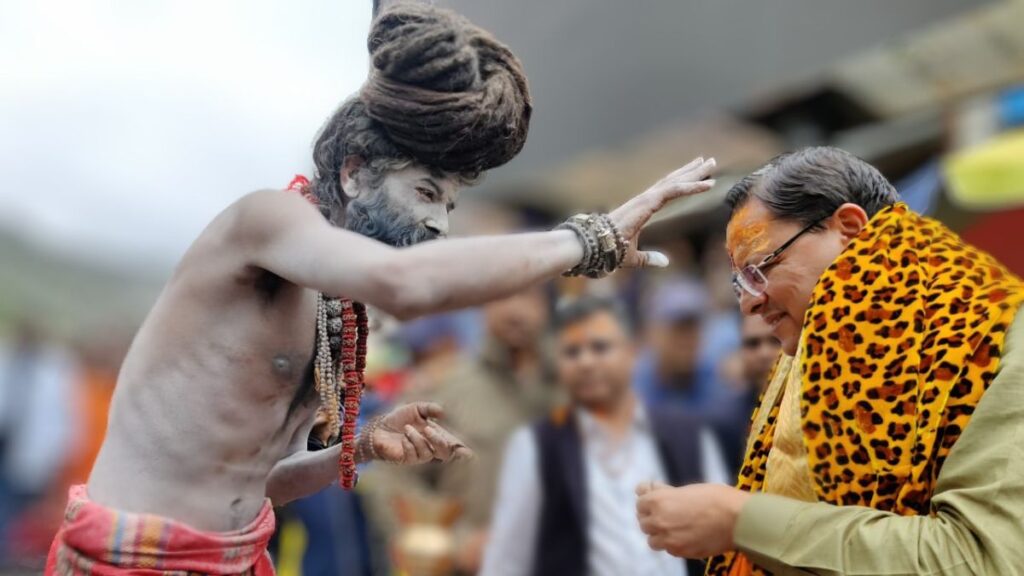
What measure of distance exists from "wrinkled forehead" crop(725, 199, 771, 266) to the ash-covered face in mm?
663

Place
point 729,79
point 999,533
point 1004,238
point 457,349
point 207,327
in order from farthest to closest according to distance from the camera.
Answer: point 729,79, point 457,349, point 1004,238, point 207,327, point 999,533

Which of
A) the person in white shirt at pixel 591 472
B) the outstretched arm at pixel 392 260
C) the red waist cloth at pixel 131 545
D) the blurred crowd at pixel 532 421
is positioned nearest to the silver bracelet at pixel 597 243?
the outstretched arm at pixel 392 260

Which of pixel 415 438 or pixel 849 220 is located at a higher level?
pixel 849 220

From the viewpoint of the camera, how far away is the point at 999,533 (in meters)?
1.79

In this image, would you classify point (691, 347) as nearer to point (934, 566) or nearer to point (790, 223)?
point (790, 223)

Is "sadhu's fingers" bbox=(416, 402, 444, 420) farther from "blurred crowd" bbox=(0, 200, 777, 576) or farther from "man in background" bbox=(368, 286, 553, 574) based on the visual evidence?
"man in background" bbox=(368, 286, 553, 574)

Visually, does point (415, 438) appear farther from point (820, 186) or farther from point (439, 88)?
point (820, 186)

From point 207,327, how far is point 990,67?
692cm

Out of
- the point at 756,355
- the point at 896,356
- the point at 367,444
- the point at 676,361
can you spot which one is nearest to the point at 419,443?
the point at 367,444

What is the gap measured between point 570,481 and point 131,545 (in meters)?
1.99

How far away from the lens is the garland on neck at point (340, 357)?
200 centimetres

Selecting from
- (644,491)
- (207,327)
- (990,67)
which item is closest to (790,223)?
(644,491)

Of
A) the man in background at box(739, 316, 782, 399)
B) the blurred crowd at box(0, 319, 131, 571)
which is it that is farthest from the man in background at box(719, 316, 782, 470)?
the blurred crowd at box(0, 319, 131, 571)

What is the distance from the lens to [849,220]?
2.20 m
